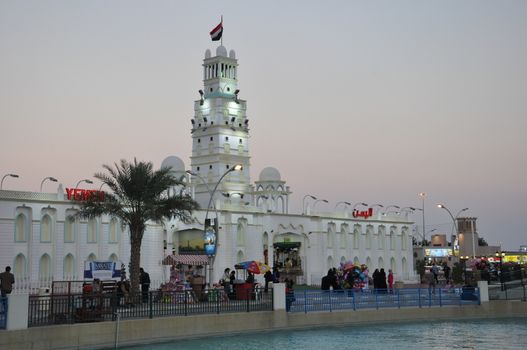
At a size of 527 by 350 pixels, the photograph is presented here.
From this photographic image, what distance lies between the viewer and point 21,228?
50.7 m

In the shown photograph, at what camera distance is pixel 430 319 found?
108 feet

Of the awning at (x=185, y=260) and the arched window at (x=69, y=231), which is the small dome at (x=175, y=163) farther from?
the arched window at (x=69, y=231)

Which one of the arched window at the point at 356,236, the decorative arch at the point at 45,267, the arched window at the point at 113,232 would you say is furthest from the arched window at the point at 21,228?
the arched window at the point at 356,236

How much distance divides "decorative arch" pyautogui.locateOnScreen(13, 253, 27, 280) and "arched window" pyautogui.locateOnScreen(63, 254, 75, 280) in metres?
3.23

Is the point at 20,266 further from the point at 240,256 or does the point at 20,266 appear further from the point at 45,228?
the point at 240,256

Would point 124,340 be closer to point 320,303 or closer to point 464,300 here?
point 320,303

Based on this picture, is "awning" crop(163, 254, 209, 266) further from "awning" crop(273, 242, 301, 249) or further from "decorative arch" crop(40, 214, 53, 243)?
"awning" crop(273, 242, 301, 249)

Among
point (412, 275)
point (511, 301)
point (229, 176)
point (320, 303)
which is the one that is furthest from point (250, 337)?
point (412, 275)

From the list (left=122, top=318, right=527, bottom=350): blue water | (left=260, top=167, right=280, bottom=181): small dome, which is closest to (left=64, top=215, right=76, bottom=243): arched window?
(left=122, top=318, right=527, bottom=350): blue water

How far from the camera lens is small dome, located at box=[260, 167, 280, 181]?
8405 cm

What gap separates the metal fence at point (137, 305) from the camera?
866 inches

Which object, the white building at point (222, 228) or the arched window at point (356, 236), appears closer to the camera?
the white building at point (222, 228)

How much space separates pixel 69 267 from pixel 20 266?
3.96 meters

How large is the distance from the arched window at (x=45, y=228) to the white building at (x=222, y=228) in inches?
3.0
